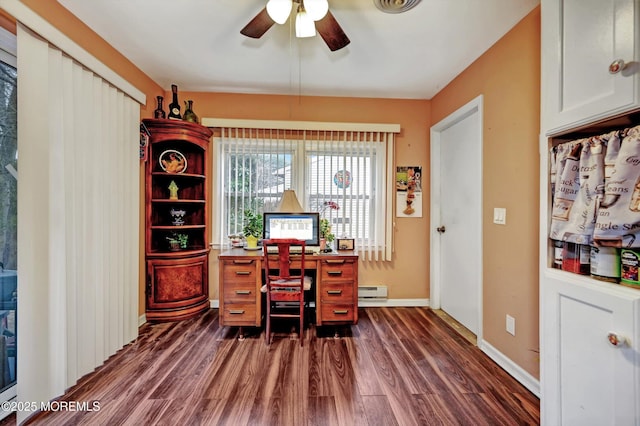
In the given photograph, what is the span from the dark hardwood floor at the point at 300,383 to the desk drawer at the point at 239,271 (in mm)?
551

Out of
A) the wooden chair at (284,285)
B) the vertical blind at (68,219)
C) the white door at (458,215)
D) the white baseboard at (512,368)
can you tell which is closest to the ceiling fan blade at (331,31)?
the white door at (458,215)

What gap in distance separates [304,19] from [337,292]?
7.07 feet

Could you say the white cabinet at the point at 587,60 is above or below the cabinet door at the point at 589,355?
above

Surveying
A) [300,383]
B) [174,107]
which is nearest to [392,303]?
[300,383]

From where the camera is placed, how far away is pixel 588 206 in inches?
40.6

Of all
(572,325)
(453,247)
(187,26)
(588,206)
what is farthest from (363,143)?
(572,325)

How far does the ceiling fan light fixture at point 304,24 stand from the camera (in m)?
1.57

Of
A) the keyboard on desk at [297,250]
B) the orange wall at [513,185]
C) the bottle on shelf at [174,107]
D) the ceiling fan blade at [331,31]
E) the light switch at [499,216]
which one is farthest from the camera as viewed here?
the bottle on shelf at [174,107]

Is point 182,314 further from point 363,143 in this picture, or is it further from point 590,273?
point 590,273

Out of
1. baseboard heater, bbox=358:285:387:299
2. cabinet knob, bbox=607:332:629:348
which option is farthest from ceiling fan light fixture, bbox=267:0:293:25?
baseboard heater, bbox=358:285:387:299

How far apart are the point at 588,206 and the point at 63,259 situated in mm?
2812

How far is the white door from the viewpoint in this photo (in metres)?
2.29

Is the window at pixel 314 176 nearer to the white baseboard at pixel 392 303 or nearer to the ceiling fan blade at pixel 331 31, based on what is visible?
the white baseboard at pixel 392 303

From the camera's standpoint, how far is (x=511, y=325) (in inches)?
71.9
